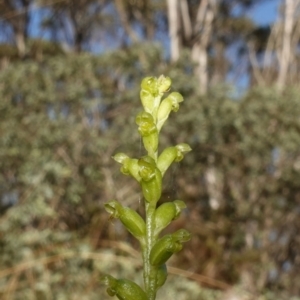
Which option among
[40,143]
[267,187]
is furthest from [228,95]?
[40,143]

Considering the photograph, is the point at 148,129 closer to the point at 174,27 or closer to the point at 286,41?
the point at 174,27

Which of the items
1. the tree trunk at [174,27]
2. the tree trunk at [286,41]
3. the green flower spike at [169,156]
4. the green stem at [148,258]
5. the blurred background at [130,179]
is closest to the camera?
the green stem at [148,258]

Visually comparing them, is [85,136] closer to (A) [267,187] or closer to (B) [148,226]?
(A) [267,187]

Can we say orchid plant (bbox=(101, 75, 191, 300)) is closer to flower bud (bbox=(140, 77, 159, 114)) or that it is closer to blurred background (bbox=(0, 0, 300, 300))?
flower bud (bbox=(140, 77, 159, 114))

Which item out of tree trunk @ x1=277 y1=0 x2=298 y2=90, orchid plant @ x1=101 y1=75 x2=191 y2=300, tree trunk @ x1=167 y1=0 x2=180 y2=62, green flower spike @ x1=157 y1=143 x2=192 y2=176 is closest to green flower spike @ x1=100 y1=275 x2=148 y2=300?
orchid plant @ x1=101 y1=75 x2=191 y2=300

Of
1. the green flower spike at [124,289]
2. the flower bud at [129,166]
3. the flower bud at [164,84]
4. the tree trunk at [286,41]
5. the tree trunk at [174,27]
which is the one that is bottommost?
the tree trunk at [286,41]

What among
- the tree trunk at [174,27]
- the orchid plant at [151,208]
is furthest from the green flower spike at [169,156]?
the tree trunk at [174,27]

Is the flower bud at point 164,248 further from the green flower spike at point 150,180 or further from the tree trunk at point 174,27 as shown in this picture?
the tree trunk at point 174,27
